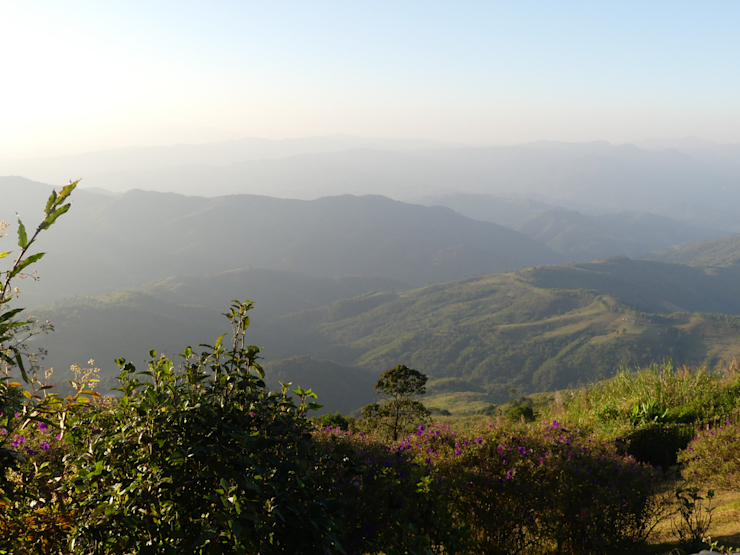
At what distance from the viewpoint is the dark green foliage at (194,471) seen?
8.09 ft

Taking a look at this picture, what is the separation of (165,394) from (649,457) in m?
8.89

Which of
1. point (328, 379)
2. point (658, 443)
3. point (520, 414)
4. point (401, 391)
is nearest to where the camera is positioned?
point (658, 443)

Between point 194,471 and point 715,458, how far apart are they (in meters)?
7.90

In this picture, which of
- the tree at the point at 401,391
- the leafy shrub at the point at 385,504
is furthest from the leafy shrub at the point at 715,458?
the tree at the point at 401,391

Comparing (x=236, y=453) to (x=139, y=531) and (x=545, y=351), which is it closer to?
(x=139, y=531)

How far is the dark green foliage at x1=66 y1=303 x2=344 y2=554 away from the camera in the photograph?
246 centimetres

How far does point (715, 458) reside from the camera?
6977 mm

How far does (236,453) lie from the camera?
247 cm

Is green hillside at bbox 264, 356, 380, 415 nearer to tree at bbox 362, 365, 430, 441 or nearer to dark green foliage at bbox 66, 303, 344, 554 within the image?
tree at bbox 362, 365, 430, 441

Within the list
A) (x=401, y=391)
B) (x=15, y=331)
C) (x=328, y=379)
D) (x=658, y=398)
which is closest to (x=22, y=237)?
(x=15, y=331)

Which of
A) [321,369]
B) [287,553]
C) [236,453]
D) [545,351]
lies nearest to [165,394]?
[236,453]

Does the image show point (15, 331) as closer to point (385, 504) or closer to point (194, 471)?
point (194, 471)

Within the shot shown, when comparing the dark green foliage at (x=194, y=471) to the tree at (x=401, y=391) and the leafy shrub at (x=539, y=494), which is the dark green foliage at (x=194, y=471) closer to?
the leafy shrub at (x=539, y=494)

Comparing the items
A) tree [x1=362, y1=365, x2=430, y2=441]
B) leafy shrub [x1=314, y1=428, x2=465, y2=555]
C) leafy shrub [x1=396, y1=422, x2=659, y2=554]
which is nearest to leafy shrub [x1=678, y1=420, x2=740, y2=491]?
leafy shrub [x1=396, y1=422, x2=659, y2=554]
